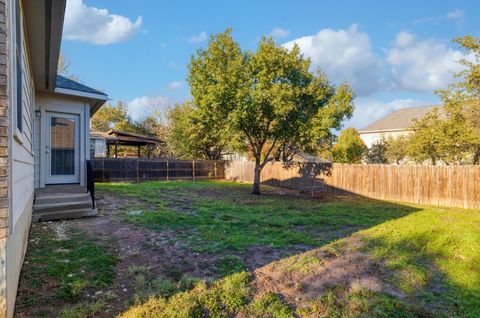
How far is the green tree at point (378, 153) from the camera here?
67.5 feet

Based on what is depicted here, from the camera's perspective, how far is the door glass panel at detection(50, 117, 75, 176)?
7086 millimetres

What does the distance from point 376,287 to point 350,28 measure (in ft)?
42.9

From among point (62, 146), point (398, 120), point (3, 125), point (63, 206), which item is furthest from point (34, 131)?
point (398, 120)

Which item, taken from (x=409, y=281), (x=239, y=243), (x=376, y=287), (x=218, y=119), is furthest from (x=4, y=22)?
(x=218, y=119)

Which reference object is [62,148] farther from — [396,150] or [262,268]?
[396,150]

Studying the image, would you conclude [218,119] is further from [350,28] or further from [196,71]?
[350,28]

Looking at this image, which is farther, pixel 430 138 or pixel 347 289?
pixel 430 138

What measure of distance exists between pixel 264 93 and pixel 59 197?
7228 millimetres

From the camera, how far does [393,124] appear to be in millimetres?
26375

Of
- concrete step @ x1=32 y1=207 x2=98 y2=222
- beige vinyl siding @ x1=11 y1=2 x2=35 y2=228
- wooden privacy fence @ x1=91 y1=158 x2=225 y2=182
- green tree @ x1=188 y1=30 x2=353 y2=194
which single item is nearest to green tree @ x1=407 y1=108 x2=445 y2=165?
green tree @ x1=188 y1=30 x2=353 y2=194

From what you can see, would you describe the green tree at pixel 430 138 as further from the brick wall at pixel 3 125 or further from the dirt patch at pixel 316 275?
the brick wall at pixel 3 125

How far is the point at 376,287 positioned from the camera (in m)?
3.29

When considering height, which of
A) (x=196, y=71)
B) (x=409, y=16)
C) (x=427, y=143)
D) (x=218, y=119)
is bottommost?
(x=427, y=143)

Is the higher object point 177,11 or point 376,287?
point 177,11
